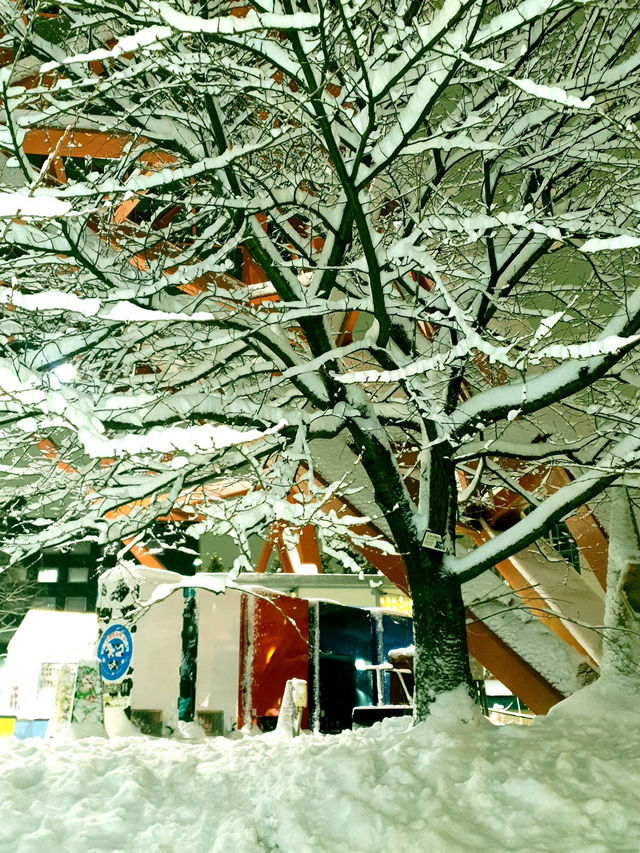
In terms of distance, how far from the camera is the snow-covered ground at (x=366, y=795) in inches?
150

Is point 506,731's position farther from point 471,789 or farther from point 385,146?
point 385,146

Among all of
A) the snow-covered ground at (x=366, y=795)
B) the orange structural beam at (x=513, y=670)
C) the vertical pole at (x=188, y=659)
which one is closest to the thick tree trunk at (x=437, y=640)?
the snow-covered ground at (x=366, y=795)

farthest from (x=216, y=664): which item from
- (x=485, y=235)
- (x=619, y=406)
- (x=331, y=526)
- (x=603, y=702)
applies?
(x=485, y=235)

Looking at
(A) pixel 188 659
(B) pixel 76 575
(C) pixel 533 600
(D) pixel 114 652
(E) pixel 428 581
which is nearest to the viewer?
(E) pixel 428 581

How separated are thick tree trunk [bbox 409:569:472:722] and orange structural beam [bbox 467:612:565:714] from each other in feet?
4.64

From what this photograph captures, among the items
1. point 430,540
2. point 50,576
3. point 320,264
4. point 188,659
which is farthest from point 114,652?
point 50,576

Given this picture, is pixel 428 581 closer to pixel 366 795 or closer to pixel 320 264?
pixel 366 795

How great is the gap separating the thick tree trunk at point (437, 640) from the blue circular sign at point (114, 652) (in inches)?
155

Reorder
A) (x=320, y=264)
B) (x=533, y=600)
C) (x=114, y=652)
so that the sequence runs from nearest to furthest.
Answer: (x=320, y=264)
(x=114, y=652)
(x=533, y=600)

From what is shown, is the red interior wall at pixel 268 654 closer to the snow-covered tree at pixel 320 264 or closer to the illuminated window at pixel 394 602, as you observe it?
the snow-covered tree at pixel 320 264

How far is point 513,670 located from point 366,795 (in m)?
3.66

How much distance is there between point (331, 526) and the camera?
5.80 meters

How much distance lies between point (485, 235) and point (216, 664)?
7.83 meters

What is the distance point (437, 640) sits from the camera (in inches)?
227
